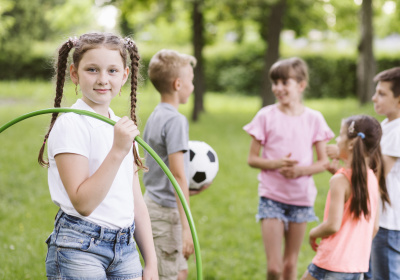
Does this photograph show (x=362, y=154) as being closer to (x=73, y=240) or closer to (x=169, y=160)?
(x=169, y=160)

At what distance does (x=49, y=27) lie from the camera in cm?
3784

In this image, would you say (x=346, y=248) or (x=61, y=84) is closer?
(x=61, y=84)

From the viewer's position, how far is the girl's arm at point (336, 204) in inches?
117

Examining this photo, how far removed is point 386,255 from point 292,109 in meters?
1.27

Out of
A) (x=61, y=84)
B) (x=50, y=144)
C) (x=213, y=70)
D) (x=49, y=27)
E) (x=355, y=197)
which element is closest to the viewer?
(x=50, y=144)

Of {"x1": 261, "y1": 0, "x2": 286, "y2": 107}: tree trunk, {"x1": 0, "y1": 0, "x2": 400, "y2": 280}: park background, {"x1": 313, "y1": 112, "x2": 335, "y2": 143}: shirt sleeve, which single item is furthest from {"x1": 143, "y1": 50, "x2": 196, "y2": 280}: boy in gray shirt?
{"x1": 261, "y1": 0, "x2": 286, "y2": 107}: tree trunk

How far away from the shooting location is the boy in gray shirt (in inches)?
126

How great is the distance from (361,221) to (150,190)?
1.32 metres

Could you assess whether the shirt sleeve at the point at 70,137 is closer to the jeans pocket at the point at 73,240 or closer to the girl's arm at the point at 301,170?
the jeans pocket at the point at 73,240

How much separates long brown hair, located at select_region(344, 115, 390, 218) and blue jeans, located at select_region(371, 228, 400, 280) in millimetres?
435

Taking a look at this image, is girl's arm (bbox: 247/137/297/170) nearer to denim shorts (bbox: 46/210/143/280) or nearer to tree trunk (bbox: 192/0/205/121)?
denim shorts (bbox: 46/210/143/280)

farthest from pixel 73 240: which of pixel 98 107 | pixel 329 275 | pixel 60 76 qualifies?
pixel 329 275

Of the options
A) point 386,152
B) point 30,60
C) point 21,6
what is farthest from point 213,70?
point 386,152

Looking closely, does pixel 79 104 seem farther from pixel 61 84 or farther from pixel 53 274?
pixel 53 274
